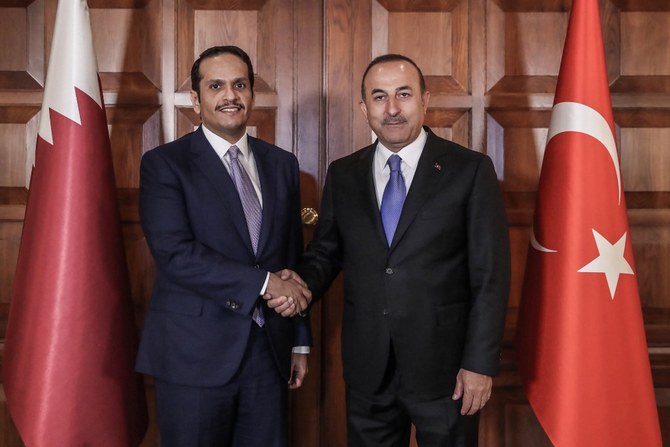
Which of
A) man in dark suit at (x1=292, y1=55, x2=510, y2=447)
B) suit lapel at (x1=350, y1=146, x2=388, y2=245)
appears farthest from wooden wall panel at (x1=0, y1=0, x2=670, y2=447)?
man in dark suit at (x1=292, y1=55, x2=510, y2=447)

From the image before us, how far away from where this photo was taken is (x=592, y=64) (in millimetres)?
1930

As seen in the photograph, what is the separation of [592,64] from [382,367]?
1.11m

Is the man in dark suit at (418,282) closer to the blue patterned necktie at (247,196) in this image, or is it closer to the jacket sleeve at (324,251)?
the jacket sleeve at (324,251)

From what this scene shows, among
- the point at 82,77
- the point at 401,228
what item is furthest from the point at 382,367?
the point at 82,77

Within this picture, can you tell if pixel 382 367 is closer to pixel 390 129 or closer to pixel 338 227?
pixel 338 227

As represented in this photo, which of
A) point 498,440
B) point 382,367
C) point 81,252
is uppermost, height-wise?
point 81,252

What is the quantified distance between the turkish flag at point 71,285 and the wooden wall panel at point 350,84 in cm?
35

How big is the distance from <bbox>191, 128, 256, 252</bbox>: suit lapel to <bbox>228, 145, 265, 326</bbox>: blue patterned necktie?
0.03 meters

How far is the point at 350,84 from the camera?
2.30 meters

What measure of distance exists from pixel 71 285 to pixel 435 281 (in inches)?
41.2

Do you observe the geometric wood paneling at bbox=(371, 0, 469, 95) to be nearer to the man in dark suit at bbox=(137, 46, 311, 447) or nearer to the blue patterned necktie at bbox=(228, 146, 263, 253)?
the man in dark suit at bbox=(137, 46, 311, 447)

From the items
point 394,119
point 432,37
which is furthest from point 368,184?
point 432,37

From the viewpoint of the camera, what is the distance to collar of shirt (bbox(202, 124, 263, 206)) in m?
1.82

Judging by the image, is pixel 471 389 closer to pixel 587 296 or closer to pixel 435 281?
pixel 435 281
